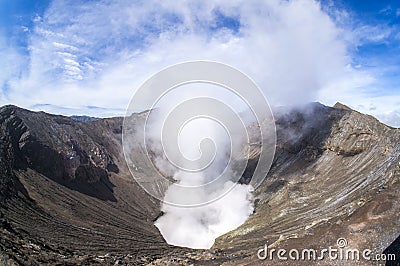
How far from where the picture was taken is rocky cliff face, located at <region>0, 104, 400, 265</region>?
114 ft

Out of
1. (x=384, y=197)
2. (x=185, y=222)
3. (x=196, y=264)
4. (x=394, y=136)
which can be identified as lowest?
(x=196, y=264)

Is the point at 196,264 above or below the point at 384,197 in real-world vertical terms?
below

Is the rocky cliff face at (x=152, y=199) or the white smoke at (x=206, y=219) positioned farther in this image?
the white smoke at (x=206, y=219)

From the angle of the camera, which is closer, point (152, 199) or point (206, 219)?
point (206, 219)

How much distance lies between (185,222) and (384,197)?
234 ft

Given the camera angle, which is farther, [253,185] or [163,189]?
[163,189]

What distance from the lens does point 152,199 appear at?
106000 millimetres

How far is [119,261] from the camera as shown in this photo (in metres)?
39.1

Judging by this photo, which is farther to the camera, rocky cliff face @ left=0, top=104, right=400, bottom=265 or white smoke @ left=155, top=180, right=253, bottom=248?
white smoke @ left=155, top=180, right=253, bottom=248

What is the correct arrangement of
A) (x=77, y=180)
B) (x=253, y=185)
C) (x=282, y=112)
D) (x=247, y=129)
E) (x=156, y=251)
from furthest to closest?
(x=247, y=129) → (x=282, y=112) → (x=253, y=185) → (x=77, y=180) → (x=156, y=251)

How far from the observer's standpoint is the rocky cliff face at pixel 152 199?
114ft

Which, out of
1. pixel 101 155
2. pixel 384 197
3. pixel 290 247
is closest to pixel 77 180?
pixel 101 155

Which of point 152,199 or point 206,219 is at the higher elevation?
point 152,199

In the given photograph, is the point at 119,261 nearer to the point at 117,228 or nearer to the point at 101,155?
the point at 117,228
